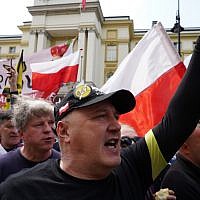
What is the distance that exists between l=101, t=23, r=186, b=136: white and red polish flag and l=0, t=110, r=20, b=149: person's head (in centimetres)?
108

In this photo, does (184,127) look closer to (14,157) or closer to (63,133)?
(63,133)

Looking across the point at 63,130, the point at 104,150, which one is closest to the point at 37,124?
the point at 63,130

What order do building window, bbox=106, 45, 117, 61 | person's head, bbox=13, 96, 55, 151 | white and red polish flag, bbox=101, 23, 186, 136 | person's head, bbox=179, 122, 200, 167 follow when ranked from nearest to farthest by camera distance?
person's head, bbox=179, 122, 200, 167
person's head, bbox=13, 96, 55, 151
white and red polish flag, bbox=101, 23, 186, 136
building window, bbox=106, 45, 117, 61

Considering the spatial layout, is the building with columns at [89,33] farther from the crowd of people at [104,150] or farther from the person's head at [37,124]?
the crowd of people at [104,150]

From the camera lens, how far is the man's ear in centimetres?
166

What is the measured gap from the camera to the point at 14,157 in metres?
2.43

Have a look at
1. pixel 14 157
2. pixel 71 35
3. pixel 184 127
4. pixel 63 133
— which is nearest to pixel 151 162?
pixel 184 127

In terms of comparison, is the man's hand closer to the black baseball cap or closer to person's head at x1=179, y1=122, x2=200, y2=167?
the black baseball cap

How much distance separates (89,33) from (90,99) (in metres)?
35.0

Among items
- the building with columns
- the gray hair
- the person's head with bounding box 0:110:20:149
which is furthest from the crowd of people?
the building with columns

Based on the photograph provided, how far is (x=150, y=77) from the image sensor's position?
369 centimetres

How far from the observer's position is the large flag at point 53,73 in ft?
22.1

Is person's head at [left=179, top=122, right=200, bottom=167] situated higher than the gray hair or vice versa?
the gray hair

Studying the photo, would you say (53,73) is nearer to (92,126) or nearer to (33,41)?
(92,126)
